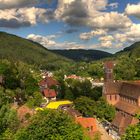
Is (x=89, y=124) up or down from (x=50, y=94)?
down

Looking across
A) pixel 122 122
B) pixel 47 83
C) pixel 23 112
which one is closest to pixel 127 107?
pixel 122 122

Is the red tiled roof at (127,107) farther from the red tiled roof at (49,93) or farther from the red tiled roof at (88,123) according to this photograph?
the red tiled roof at (49,93)

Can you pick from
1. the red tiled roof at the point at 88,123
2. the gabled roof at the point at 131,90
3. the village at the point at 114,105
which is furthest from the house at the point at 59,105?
the red tiled roof at the point at 88,123

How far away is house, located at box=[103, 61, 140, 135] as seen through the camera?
66062mm

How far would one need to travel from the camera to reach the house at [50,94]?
92.1 m

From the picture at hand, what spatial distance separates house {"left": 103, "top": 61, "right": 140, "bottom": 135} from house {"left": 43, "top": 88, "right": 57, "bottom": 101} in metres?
14.9

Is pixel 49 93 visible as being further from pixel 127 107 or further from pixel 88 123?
pixel 88 123

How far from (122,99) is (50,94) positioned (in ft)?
69.7

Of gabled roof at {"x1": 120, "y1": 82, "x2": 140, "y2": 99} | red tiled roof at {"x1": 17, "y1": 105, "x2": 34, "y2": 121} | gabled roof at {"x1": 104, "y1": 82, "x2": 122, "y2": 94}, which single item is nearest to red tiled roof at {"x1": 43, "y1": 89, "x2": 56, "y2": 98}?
gabled roof at {"x1": 104, "y1": 82, "x2": 122, "y2": 94}

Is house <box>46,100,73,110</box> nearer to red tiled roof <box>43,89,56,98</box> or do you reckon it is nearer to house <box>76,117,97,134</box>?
red tiled roof <box>43,89,56,98</box>

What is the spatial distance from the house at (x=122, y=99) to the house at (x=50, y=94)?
588 inches

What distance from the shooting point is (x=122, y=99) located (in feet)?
270

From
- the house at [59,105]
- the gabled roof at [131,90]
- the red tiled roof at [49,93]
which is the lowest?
the house at [59,105]

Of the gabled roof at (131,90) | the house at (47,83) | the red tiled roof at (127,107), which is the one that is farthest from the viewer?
the house at (47,83)
